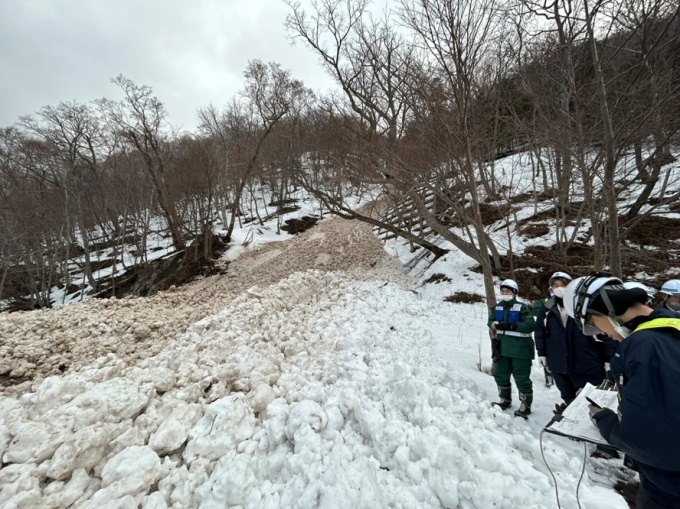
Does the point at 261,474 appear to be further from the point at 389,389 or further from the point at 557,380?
the point at 557,380

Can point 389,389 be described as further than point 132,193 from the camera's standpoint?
No

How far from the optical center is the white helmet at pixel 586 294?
171 cm

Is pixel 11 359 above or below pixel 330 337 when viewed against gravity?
above

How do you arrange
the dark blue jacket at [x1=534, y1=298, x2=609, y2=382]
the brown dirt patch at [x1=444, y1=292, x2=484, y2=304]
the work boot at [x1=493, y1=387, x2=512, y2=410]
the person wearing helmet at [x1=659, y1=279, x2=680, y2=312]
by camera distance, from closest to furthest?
the dark blue jacket at [x1=534, y1=298, x2=609, y2=382] < the work boot at [x1=493, y1=387, x2=512, y2=410] < the person wearing helmet at [x1=659, y1=279, x2=680, y2=312] < the brown dirt patch at [x1=444, y1=292, x2=484, y2=304]

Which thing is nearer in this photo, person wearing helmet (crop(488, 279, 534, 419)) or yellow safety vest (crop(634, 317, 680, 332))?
yellow safety vest (crop(634, 317, 680, 332))

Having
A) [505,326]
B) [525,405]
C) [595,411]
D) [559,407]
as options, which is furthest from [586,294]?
[559,407]

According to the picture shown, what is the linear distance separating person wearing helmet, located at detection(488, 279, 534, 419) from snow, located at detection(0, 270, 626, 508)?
268 mm

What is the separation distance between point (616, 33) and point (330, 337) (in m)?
7.40

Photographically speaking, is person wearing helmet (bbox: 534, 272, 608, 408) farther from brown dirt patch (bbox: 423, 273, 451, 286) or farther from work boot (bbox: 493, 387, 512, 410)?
brown dirt patch (bbox: 423, 273, 451, 286)

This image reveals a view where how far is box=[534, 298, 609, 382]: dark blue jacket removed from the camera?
2996 mm

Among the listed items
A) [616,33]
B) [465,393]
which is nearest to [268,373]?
[465,393]

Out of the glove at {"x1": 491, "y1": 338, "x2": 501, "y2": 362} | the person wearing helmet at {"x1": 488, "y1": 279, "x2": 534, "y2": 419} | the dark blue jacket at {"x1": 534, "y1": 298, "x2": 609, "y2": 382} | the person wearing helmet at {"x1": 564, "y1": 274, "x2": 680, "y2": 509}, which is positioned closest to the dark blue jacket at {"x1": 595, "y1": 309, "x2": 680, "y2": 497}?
the person wearing helmet at {"x1": 564, "y1": 274, "x2": 680, "y2": 509}

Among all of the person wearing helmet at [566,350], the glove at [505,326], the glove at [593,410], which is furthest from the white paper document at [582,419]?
the glove at [505,326]

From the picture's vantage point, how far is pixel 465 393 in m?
3.59
